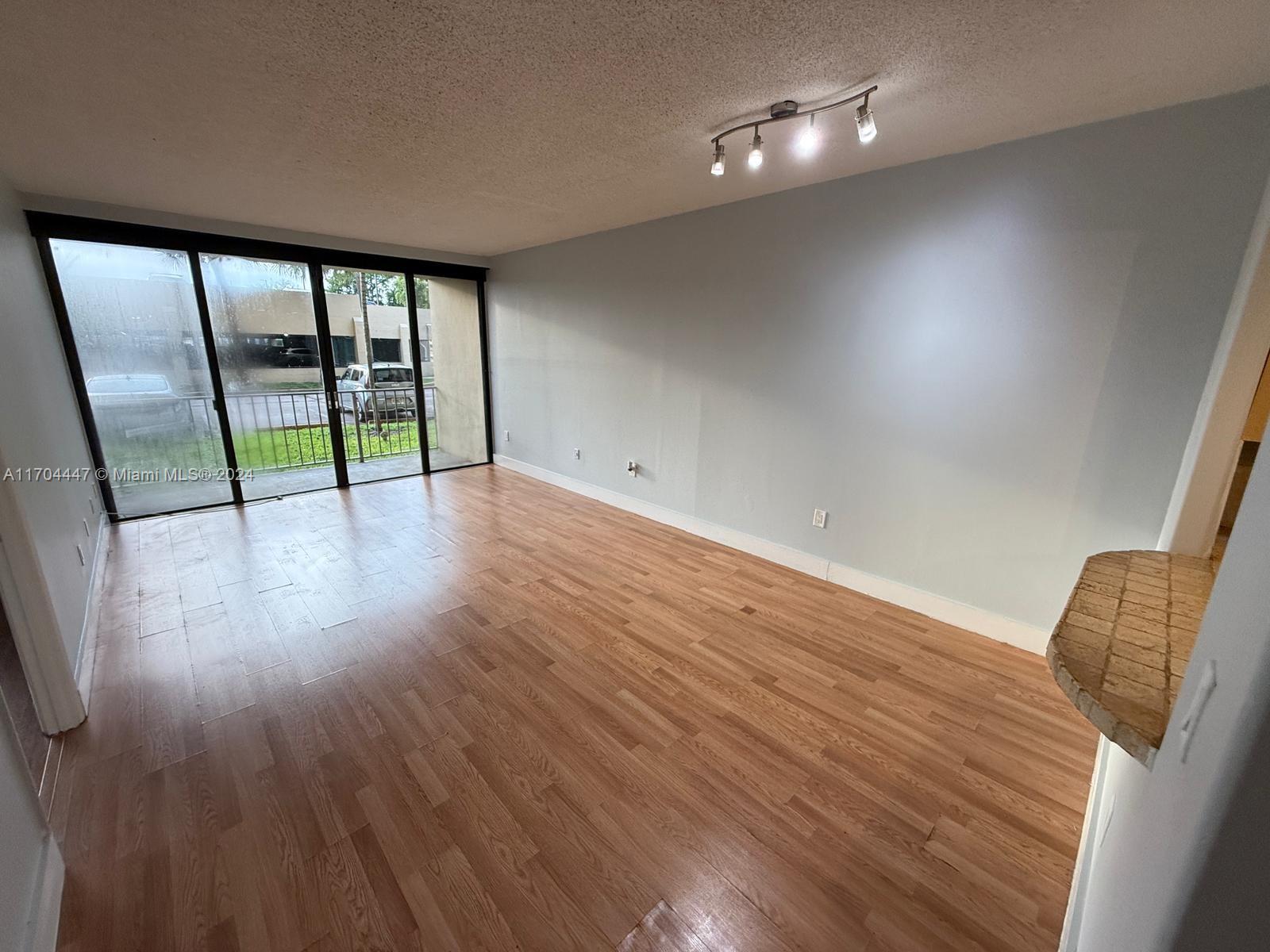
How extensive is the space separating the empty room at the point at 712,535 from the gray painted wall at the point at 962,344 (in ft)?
0.06

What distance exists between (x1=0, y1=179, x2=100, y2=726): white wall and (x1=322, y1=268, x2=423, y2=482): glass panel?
182 centimetres

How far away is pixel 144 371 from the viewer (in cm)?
388

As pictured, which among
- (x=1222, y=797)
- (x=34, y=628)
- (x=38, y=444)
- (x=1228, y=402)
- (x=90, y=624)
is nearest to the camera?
(x=1222, y=797)

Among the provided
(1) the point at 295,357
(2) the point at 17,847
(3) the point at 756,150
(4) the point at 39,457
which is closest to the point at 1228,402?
(3) the point at 756,150

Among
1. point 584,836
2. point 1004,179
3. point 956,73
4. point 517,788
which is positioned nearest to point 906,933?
point 584,836

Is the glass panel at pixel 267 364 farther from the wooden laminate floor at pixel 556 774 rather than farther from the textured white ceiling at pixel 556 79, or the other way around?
the wooden laminate floor at pixel 556 774

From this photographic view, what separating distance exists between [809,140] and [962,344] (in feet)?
4.11

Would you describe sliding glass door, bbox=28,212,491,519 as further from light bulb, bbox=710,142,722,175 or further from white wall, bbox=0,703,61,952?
light bulb, bbox=710,142,722,175

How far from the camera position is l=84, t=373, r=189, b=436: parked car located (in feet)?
12.3

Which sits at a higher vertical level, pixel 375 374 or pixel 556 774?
pixel 375 374

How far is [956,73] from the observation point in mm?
1689

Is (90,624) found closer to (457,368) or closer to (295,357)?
(295,357)

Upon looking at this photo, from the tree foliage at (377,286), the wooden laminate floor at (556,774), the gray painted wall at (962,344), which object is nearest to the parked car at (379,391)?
the tree foliage at (377,286)

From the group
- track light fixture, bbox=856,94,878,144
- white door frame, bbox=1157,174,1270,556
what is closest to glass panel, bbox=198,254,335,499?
track light fixture, bbox=856,94,878,144
